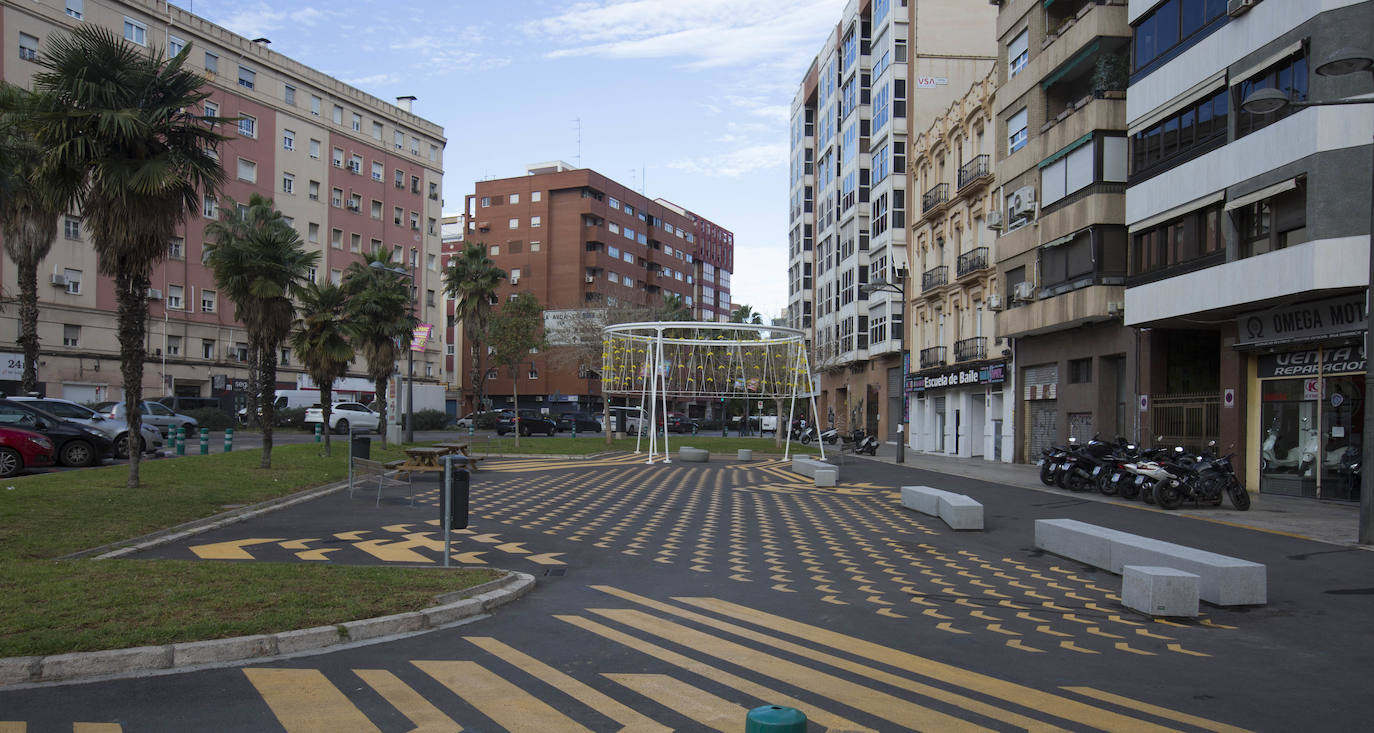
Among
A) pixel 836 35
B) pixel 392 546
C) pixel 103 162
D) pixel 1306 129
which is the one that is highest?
pixel 836 35

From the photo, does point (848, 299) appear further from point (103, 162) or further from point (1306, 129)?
point (103, 162)

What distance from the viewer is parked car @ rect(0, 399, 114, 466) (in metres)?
20.0

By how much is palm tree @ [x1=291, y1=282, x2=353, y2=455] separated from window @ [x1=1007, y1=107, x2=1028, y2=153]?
23748mm

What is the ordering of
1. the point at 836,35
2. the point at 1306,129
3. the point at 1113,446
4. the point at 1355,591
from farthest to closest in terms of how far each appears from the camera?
the point at 836,35, the point at 1113,446, the point at 1306,129, the point at 1355,591

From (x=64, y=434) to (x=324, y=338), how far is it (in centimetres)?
642

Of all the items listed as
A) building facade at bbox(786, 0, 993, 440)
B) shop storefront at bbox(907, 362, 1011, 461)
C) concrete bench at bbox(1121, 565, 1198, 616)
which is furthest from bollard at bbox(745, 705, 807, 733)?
shop storefront at bbox(907, 362, 1011, 461)

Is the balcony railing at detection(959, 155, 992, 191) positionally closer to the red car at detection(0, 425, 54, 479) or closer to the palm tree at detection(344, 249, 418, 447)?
the palm tree at detection(344, 249, 418, 447)

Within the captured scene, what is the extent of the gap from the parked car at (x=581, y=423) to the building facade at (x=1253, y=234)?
1618 inches

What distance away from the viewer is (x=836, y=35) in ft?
197

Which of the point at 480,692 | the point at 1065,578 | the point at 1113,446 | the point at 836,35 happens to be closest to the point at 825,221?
the point at 836,35

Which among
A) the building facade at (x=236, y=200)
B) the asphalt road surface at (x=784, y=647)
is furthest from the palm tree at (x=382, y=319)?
the asphalt road surface at (x=784, y=647)

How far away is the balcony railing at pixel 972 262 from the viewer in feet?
119

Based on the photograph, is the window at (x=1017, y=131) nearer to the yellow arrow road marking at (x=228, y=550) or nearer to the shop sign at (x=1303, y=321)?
the shop sign at (x=1303, y=321)

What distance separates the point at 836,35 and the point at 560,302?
3560 cm
